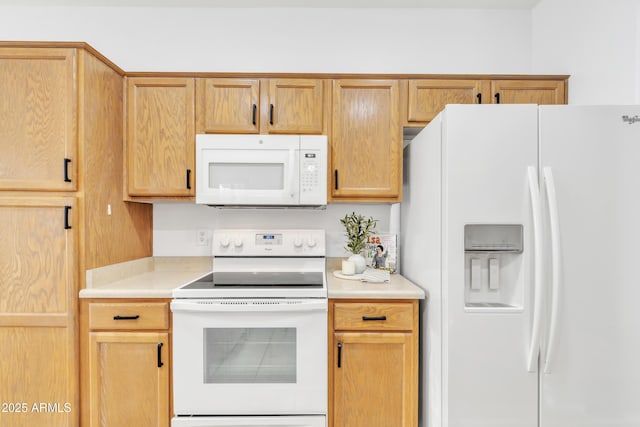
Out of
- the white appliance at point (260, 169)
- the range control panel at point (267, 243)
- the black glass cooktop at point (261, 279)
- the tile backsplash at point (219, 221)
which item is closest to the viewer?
the black glass cooktop at point (261, 279)

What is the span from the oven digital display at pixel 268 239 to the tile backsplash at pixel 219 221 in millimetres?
121

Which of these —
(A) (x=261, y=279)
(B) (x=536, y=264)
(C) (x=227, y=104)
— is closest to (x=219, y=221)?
(A) (x=261, y=279)

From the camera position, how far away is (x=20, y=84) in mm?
1699

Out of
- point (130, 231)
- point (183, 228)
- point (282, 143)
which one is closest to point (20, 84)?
point (130, 231)

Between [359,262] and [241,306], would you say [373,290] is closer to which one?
[359,262]

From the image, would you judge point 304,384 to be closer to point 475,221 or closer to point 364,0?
point 475,221

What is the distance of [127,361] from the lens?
5.74 feet

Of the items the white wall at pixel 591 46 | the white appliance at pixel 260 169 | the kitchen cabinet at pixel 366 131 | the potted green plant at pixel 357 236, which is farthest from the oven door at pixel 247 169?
the white wall at pixel 591 46

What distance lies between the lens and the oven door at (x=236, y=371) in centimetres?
172

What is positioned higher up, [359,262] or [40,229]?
[40,229]

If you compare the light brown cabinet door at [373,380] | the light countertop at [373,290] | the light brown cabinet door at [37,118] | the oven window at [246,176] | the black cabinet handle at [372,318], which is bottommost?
the light brown cabinet door at [373,380]

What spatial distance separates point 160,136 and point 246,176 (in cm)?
60

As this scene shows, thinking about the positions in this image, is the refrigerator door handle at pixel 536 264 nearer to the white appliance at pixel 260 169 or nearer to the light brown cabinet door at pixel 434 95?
the light brown cabinet door at pixel 434 95

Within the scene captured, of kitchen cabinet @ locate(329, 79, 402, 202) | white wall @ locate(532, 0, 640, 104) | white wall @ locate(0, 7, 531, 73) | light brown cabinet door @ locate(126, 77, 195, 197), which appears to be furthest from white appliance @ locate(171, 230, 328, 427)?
white wall @ locate(532, 0, 640, 104)
